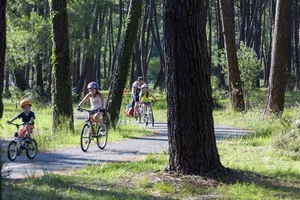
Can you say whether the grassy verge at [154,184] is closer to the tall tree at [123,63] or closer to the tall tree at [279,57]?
the tall tree at [123,63]

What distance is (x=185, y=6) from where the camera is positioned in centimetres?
919

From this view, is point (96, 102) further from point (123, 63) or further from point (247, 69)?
point (247, 69)

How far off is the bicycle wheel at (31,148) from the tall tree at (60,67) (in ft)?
15.2

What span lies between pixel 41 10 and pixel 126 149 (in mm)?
34365

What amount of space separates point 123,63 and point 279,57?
18.5 ft

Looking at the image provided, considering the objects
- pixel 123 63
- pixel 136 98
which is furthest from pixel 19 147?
pixel 136 98

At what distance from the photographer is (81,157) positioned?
13.3 meters

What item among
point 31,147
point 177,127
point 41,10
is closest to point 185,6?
point 177,127

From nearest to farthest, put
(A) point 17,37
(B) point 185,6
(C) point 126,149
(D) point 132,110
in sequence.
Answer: (B) point 185,6 < (C) point 126,149 < (D) point 132,110 < (A) point 17,37

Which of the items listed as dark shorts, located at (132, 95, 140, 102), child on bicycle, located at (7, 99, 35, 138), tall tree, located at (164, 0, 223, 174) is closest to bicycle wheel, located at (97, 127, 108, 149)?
child on bicycle, located at (7, 99, 35, 138)

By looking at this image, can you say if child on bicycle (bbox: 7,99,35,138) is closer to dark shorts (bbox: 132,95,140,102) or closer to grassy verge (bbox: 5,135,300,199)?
grassy verge (bbox: 5,135,300,199)

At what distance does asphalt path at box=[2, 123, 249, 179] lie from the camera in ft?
37.0

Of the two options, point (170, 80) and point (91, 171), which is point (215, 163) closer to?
point (170, 80)

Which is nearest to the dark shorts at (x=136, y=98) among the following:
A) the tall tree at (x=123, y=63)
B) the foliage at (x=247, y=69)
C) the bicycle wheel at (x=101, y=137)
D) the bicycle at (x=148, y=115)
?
the bicycle at (x=148, y=115)
